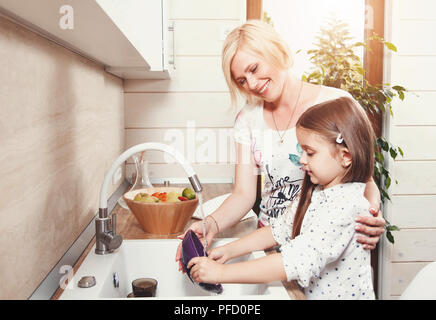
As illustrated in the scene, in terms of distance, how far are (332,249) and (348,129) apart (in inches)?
10.4

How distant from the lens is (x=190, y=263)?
81cm

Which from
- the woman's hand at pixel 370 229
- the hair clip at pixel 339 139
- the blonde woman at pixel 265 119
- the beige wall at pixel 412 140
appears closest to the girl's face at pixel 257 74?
the blonde woman at pixel 265 119

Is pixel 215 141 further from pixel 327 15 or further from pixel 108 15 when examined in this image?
pixel 108 15

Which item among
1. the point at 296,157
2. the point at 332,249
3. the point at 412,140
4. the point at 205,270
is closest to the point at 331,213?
the point at 332,249

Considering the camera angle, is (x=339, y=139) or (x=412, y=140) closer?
(x=339, y=139)

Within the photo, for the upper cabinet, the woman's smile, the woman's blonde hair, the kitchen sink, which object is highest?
the woman's blonde hair

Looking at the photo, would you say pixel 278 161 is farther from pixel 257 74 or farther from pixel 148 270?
pixel 148 270

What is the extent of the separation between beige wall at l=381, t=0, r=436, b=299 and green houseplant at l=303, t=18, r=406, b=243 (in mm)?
116

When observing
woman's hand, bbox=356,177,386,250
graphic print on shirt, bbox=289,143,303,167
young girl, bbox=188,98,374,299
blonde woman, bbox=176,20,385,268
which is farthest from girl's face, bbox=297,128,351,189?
graphic print on shirt, bbox=289,143,303,167

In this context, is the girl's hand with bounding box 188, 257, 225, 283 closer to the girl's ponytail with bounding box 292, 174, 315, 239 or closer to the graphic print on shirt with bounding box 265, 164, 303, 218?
the girl's ponytail with bounding box 292, 174, 315, 239

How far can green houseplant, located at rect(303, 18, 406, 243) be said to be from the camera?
6.64 ft

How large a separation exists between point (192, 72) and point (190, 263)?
1.46 metres

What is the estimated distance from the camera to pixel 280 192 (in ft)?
4.18

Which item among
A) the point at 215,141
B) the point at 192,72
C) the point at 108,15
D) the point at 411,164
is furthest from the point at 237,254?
the point at 411,164
